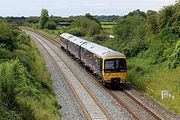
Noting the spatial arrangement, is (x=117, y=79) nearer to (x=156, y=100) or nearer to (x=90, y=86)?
(x=90, y=86)

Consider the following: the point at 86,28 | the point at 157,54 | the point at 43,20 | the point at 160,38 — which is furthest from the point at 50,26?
the point at 157,54

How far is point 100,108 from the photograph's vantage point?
22281mm

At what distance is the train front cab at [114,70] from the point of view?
28078 mm

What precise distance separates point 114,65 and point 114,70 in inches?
15.4

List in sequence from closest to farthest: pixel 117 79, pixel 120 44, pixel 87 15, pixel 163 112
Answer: pixel 163 112, pixel 117 79, pixel 120 44, pixel 87 15

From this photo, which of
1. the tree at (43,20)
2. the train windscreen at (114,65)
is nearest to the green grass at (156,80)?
the train windscreen at (114,65)

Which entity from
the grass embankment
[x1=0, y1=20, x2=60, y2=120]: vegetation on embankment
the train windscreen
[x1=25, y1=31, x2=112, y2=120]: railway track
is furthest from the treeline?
[x1=0, y1=20, x2=60, y2=120]: vegetation on embankment

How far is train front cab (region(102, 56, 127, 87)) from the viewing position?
2808 centimetres

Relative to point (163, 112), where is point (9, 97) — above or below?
above

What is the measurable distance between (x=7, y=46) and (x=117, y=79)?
10.7 meters

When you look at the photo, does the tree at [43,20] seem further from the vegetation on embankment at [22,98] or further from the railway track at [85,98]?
the vegetation on embankment at [22,98]

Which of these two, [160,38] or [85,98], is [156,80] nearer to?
[85,98]

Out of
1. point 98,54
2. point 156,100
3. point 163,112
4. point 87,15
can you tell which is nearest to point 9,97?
point 163,112

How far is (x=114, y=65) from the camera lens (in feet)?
93.0
